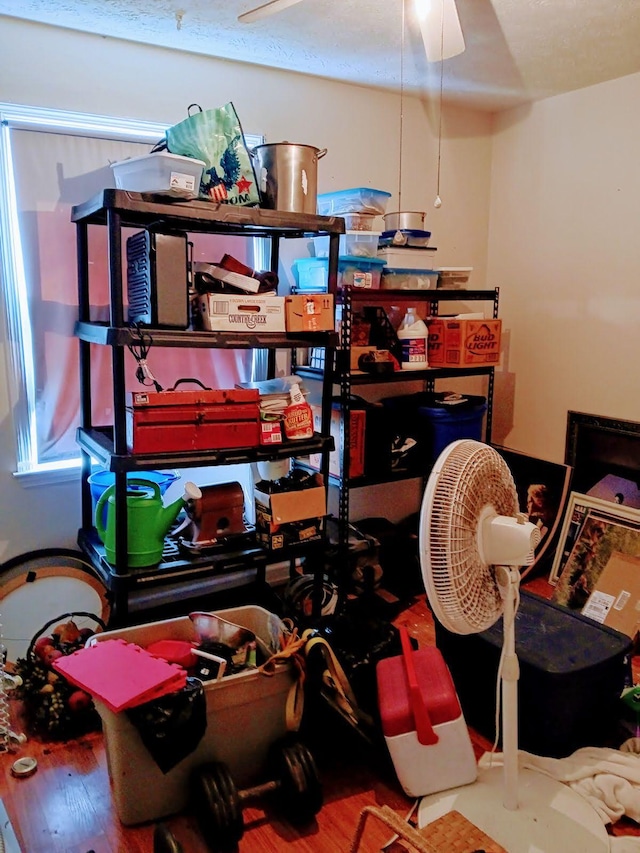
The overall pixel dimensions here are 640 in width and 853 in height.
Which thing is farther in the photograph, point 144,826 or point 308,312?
point 308,312

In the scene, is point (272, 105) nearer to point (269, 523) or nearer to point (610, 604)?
point (269, 523)

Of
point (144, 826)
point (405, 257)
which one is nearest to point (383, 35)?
point (405, 257)

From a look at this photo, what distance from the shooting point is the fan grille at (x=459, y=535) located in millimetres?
1479

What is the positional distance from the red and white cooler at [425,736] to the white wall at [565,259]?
183cm

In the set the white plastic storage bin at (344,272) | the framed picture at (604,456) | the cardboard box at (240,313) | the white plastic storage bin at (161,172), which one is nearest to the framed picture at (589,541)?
the framed picture at (604,456)

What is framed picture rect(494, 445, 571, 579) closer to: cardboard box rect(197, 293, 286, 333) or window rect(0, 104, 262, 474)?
cardboard box rect(197, 293, 286, 333)

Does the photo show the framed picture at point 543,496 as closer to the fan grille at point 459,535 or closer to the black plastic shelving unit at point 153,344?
the black plastic shelving unit at point 153,344

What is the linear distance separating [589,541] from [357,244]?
1686 millimetres

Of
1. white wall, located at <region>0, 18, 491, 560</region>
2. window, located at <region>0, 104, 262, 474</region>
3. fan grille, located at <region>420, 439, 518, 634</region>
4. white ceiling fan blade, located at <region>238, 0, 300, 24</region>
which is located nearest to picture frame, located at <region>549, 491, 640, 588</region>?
white wall, located at <region>0, 18, 491, 560</region>

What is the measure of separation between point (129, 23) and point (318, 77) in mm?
907

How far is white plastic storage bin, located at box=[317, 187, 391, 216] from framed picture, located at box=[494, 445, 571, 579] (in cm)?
142

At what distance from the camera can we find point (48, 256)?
2432 millimetres

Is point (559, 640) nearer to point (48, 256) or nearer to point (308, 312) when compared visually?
point (308, 312)

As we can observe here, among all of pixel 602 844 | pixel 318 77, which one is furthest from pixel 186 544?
pixel 318 77
